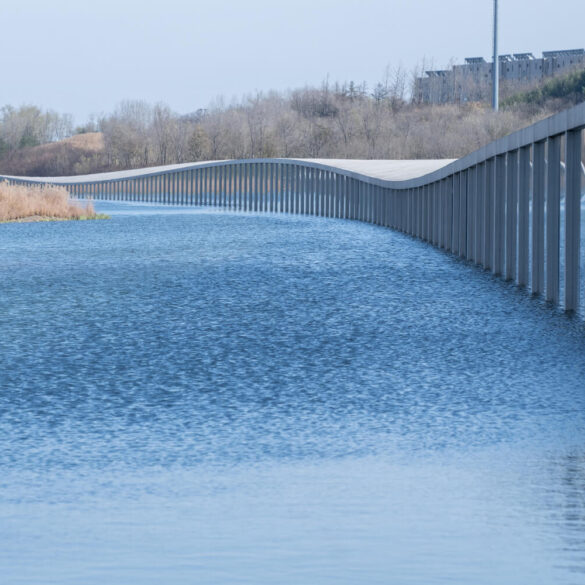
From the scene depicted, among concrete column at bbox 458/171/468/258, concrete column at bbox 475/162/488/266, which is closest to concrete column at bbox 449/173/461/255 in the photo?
concrete column at bbox 458/171/468/258

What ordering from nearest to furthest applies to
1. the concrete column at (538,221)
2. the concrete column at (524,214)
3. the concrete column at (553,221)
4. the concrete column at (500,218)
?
the concrete column at (553,221) → the concrete column at (538,221) → the concrete column at (524,214) → the concrete column at (500,218)

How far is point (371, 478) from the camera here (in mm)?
6207

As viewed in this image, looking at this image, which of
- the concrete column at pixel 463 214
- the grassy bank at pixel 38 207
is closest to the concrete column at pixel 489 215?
the concrete column at pixel 463 214

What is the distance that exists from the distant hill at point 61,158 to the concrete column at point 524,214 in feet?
407

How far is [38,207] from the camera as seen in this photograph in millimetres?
42219

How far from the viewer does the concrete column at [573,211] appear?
13734 mm

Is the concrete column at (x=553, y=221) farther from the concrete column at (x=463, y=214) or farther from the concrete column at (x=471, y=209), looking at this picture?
the concrete column at (x=463, y=214)

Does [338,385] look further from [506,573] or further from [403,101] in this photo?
[403,101]

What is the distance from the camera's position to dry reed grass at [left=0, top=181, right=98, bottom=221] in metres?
40.8

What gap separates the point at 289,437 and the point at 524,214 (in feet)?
34.1

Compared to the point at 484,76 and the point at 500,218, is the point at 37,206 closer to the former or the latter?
the point at 500,218

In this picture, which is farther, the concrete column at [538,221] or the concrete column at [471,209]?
the concrete column at [471,209]

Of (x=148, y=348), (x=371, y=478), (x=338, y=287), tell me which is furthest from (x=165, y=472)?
(x=338, y=287)

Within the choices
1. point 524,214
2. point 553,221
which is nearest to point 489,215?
point 524,214
